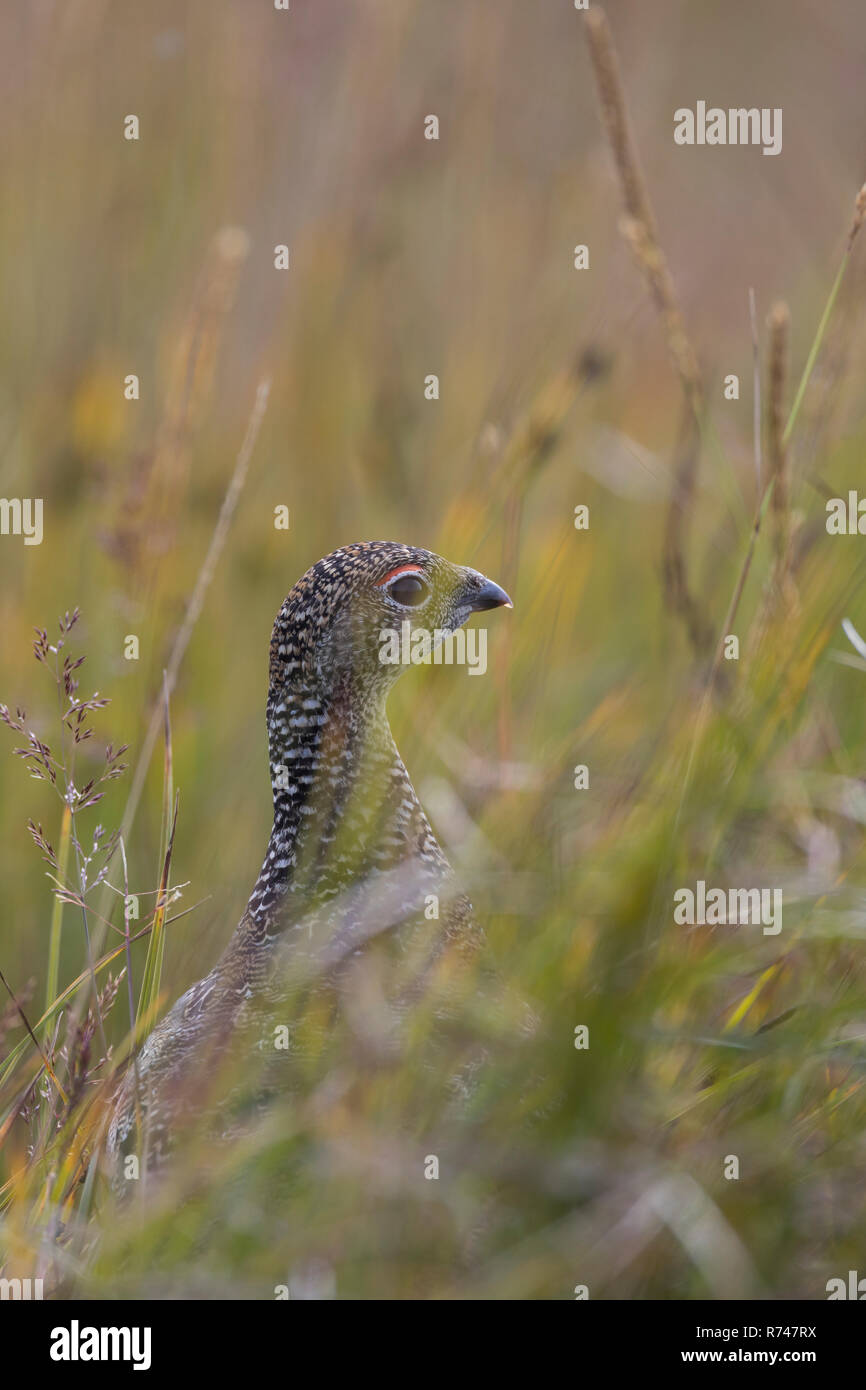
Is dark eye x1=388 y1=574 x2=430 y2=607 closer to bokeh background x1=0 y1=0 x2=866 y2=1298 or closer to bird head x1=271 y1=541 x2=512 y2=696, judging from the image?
bird head x1=271 y1=541 x2=512 y2=696

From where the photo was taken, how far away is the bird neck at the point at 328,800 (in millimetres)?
3276

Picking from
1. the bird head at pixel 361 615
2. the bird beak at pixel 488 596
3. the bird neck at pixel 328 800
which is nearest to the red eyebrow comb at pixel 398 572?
the bird head at pixel 361 615

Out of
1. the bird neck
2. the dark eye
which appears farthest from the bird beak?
the bird neck

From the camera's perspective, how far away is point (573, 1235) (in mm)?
2094

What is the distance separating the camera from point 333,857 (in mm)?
3266

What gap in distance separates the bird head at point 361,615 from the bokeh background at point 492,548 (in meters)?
0.17

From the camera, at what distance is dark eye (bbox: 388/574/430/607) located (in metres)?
3.61

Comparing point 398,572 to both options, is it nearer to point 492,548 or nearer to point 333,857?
point 333,857

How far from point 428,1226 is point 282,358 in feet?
13.8

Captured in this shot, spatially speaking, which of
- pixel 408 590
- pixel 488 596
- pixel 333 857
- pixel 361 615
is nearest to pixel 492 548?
pixel 488 596

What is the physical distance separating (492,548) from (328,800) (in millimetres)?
1622

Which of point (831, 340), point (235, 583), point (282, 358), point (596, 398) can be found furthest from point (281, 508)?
point (831, 340)

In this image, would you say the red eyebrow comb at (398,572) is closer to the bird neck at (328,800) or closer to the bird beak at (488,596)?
the bird beak at (488,596)
